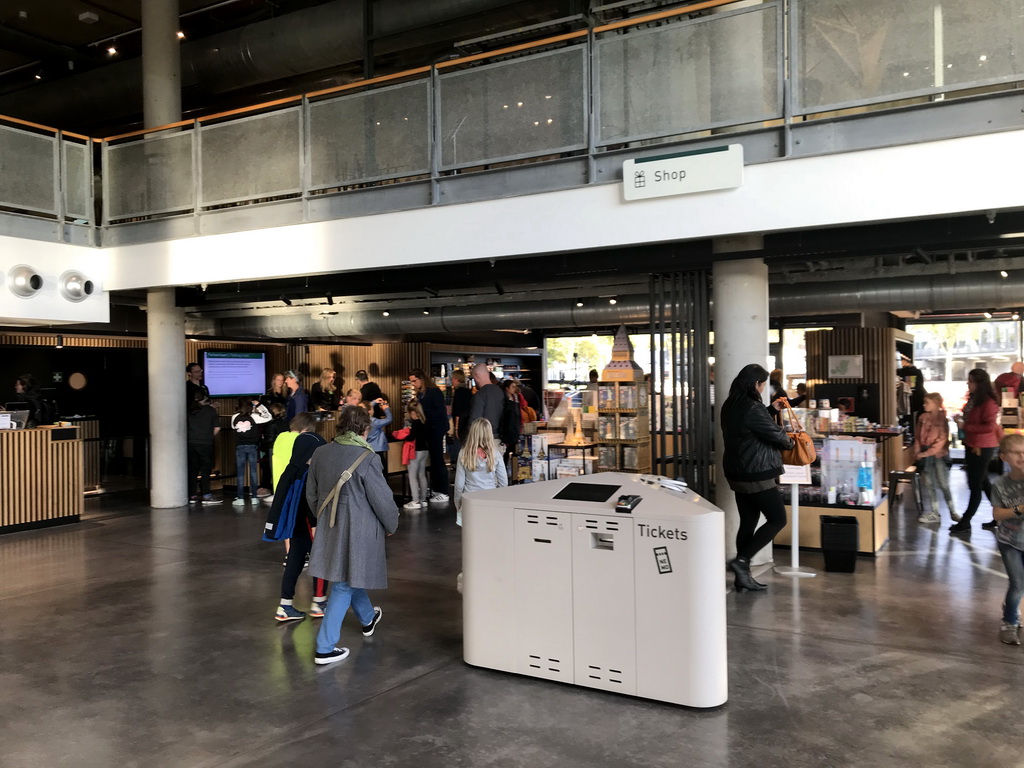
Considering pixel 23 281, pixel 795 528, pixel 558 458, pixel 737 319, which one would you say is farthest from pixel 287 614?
pixel 23 281

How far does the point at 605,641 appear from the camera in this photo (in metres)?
4.28

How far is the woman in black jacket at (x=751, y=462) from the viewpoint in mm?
6160

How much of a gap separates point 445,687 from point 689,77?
513cm

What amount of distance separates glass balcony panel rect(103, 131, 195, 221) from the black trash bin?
7707mm

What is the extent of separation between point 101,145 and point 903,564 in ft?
33.9

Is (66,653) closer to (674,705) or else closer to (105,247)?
(674,705)

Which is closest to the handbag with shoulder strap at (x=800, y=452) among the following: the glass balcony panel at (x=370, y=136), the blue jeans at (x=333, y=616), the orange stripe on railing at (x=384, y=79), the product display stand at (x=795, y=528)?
the product display stand at (x=795, y=528)

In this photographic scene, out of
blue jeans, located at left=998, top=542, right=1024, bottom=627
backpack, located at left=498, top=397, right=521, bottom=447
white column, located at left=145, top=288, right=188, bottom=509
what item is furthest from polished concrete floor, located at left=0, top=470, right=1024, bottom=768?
white column, located at left=145, top=288, right=188, bottom=509

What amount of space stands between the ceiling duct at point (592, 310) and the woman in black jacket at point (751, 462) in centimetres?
487

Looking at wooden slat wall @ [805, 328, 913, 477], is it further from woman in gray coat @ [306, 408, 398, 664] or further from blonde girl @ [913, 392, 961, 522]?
woman in gray coat @ [306, 408, 398, 664]

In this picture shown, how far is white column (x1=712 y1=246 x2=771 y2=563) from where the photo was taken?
283 inches

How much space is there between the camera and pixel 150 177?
985 cm

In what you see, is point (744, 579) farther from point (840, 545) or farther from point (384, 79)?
point (384, 79)

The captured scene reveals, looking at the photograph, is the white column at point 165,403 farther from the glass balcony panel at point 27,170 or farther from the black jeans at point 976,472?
the black jeans at point 976,472
